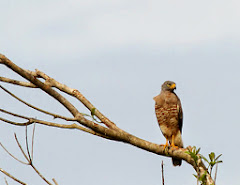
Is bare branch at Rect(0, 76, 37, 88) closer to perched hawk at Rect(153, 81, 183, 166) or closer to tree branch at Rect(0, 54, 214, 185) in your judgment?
tree branch at Rect(0, 54, 214, 185)

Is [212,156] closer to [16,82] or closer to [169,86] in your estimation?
[16,82]

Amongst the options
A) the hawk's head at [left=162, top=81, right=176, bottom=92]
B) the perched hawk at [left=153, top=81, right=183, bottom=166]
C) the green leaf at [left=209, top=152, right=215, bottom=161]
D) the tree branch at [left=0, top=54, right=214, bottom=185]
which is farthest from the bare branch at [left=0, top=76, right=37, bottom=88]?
the hawk's head at [left=162, top=81, right=176, bottom=92]

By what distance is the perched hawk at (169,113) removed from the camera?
877 cm

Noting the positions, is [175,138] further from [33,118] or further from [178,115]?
[33,118]

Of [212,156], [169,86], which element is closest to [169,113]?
[169,86]

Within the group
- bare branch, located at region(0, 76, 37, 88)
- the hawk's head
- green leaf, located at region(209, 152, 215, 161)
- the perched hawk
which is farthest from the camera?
the hawk's head

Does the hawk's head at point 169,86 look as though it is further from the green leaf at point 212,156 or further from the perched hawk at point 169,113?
the green leaf at point 212,156

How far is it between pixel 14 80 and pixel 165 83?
5573 mm

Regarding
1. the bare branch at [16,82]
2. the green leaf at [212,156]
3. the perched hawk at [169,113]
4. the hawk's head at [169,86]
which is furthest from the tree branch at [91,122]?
the hawk's head at [169,86]

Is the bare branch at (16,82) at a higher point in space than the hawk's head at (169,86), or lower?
lower

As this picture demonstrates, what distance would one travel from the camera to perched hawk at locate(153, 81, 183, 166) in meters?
8.77

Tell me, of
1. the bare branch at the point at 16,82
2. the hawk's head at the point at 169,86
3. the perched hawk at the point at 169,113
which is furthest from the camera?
the hawk's head at the point at 169,86

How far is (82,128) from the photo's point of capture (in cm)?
379

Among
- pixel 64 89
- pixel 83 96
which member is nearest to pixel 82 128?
pixel 83 96
